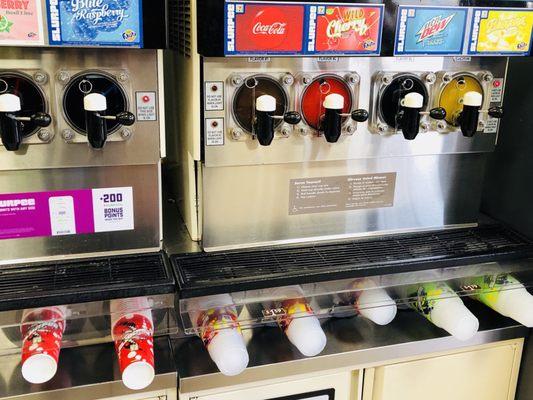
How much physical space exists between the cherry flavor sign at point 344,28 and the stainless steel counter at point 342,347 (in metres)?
0.63

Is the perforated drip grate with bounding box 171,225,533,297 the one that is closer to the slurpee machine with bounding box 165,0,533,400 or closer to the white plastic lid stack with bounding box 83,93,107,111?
the slurpee machine with bounding box 165,0,533,400

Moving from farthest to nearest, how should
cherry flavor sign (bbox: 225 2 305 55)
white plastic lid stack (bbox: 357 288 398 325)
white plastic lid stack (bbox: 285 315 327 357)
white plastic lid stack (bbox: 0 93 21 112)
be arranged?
white plastic lid stack (bbox: 357 288 398 325) < white plastic lid stack (bbox: 285 315 327 357) < cherry flavor sign (bbox: 225 2 305 55) < white plastic lid stack (bbox: 0 93 21 112)

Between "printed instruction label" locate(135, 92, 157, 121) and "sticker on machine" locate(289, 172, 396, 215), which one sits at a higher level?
"printed instruction label" locate(135, 92, 157, 121)

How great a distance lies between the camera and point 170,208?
1.52 meters

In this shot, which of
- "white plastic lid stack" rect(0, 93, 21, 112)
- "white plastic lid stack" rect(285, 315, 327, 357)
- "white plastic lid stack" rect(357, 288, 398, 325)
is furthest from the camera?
"white plastic lid stack" rect(357, 288, 398, 325)

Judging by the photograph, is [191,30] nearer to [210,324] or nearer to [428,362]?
[210,324]

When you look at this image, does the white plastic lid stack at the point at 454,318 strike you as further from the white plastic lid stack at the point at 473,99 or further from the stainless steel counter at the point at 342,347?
the white plastic lid stack at the point at 473,99

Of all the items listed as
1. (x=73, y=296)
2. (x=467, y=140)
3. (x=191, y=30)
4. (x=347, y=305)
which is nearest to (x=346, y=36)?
(x=191, y=30)

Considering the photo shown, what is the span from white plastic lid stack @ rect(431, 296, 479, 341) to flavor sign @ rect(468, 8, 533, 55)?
1.85ft

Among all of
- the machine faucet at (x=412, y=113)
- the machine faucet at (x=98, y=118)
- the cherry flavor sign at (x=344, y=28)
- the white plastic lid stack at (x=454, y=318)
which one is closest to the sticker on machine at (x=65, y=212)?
the machine faucet at (x=98, y=118)

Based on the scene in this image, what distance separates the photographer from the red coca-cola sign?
1.07 meters

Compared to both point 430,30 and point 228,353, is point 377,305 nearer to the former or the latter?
point 228,353

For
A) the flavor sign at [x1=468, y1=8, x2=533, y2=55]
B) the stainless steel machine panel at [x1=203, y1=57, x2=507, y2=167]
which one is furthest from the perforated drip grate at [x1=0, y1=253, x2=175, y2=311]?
the flavor sign at [x1=468, y1=8, x2=533, y2=55]

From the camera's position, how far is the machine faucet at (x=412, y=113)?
1.17 m
